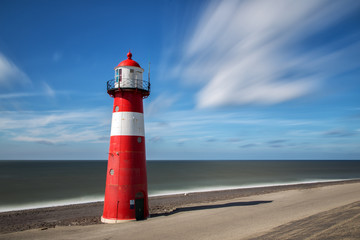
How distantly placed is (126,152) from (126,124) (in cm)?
139

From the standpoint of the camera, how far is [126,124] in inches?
511

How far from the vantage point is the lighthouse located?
1282 cm

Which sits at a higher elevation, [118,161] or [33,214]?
[118,161]

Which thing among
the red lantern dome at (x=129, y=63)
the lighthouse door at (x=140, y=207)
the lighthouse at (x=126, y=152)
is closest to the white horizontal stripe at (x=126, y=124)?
the lighthouse at (x=126, y=152)

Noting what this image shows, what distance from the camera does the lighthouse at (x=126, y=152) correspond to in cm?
1282

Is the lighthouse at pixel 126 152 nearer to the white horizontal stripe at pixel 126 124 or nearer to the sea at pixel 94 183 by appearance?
the white horizontal stripe at pixel 126 124

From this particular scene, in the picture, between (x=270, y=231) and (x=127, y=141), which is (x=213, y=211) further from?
(x=127, y=141)

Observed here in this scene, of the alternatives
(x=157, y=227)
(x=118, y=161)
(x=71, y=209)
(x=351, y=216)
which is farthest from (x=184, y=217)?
(x=71, y=209)

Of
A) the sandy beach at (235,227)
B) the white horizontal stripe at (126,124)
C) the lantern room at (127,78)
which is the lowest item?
the sandy beach at (235,227)

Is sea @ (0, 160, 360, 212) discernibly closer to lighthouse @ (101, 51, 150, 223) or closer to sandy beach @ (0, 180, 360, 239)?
sandy beach @ (0, 180, 360, 239)

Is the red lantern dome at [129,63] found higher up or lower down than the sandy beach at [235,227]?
higher up

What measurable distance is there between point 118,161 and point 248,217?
280 inches

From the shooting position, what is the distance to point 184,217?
13.4m

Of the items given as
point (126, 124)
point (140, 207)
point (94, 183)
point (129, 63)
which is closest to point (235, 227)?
point (140, 207)
